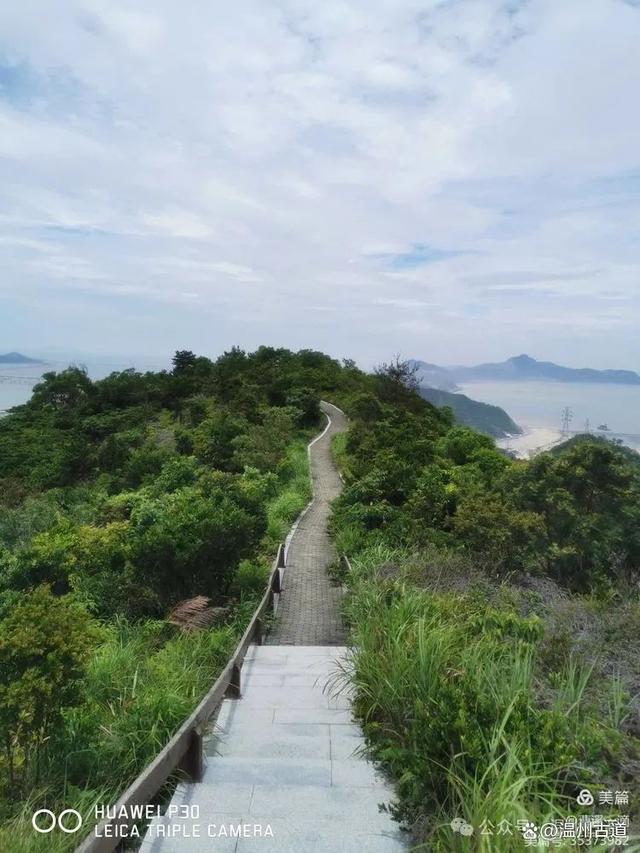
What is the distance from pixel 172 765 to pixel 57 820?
68cm

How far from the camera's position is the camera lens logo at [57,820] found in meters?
3.46

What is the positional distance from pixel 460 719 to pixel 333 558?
32.7ft

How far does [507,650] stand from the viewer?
4.93 meters

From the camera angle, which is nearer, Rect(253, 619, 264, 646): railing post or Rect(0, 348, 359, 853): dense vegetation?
Rect(0, 348, 359, 853): dense vegetation

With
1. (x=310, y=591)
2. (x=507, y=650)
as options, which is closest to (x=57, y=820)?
(x=507, y=650)

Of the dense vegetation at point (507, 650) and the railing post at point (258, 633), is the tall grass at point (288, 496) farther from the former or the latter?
the railing post at point (258, 633)

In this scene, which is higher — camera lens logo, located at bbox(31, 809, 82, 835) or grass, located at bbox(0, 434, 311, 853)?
camera lens logo, located at bbox(31, 809, 82, 835)

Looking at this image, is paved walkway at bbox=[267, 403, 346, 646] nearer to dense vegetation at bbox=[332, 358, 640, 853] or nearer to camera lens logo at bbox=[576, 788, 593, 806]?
dense vegetation at bbox=[332, 358, 640, 853]

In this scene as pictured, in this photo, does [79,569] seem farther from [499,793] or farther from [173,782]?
[499,793]

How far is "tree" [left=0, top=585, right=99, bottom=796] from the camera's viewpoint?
4016mm

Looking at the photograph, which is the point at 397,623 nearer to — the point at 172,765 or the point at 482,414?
the point at 172,765

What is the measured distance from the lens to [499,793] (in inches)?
121

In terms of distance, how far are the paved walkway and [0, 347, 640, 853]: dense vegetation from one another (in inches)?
22.9

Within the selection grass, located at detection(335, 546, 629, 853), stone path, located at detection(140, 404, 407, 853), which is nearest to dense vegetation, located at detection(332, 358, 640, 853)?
grass, located at detection(335, 546, 629, 853)
